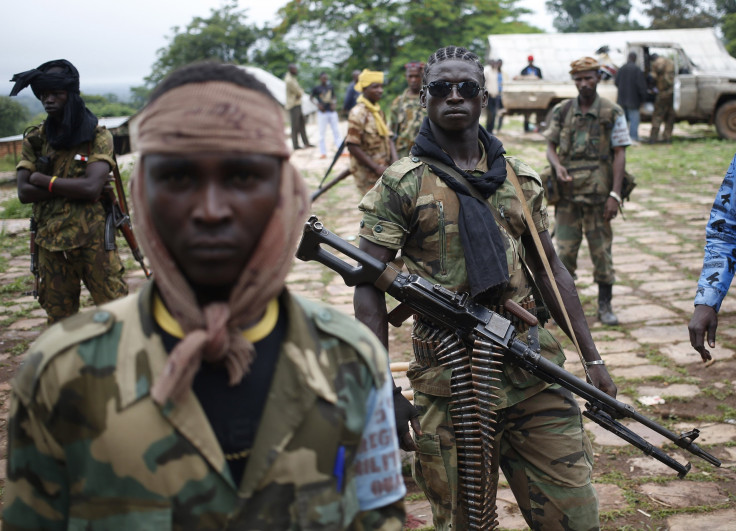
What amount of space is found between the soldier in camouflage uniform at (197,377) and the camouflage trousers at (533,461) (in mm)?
1611

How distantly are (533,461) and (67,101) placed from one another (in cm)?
399

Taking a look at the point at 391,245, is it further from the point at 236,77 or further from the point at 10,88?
the point at 10,88

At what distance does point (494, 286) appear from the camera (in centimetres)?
303

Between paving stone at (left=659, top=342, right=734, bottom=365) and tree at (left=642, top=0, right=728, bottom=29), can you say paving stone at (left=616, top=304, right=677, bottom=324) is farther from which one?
tree at (left=642, top=0, right=728, bottom=29)

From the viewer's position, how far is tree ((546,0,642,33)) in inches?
2012

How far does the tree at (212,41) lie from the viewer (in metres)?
38.7

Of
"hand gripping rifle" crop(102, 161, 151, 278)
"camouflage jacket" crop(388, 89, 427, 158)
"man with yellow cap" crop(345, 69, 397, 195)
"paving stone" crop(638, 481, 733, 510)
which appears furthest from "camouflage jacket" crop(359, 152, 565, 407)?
"camouflage jacket" crop(388, 89, 427, 158)

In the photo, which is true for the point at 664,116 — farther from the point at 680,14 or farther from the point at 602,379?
the point at 680,14

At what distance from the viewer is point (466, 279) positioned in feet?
10.1

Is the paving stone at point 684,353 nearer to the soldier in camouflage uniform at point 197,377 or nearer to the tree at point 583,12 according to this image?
the soldier in camouflage uniform at point 197,377

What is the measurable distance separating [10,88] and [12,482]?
16.6ft

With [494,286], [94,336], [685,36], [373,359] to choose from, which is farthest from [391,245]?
[685,36]

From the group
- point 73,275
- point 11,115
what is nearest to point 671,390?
point 73,275

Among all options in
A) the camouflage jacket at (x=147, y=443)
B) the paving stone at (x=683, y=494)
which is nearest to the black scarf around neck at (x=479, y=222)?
the camouflage jacket at (x=147, y=443)
